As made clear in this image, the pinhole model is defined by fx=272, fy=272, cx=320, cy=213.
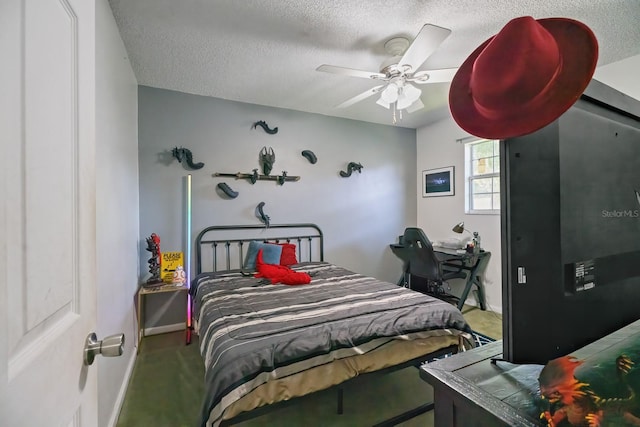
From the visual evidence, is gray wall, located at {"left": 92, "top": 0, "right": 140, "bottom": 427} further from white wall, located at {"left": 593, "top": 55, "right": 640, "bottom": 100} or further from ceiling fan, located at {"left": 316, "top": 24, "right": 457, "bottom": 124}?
white wall, located at {"left": 593, "top": 55, "right": 640, "bottom": 100}

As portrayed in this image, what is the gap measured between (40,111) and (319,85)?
8.87 feet

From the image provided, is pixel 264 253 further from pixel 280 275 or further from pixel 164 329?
pixel 164 329

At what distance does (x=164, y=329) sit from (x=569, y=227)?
3.43 meters

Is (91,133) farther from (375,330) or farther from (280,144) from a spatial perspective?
(280,144)

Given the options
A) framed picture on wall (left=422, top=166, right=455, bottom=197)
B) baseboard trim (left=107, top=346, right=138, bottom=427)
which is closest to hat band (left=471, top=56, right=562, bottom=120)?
baseboard trim (left=107, top=346, right=138, bottom=427)

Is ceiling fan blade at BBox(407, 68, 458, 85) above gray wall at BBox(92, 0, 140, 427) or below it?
above

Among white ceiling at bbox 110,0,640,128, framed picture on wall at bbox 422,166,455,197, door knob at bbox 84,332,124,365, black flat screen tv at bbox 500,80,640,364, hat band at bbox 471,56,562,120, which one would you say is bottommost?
Result: door knob at bbox 84,332,124,365

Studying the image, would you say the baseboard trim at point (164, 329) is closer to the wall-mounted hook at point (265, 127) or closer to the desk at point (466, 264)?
the wall-mounted hook at point (265, 127)

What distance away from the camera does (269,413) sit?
148 centimetres

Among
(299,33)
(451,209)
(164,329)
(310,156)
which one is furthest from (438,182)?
(164,329)

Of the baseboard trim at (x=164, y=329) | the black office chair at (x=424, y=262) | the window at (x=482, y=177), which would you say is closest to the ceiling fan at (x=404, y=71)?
the black office chair at (x=424, y=262)

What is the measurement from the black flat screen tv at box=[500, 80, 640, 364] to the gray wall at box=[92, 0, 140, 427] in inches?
70.6

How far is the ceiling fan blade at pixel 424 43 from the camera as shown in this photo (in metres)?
1.53

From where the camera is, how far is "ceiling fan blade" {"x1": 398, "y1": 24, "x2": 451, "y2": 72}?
1532mm
